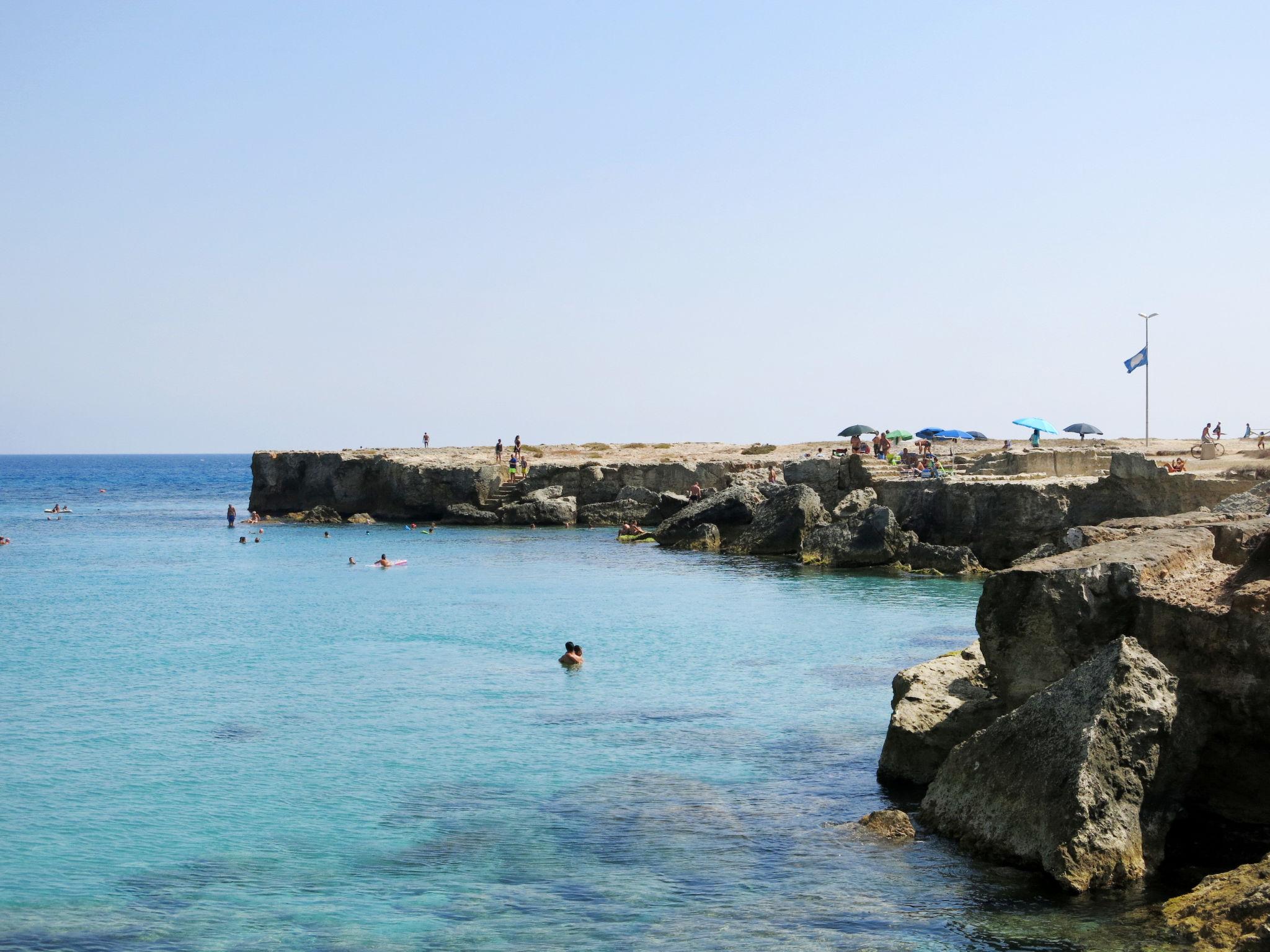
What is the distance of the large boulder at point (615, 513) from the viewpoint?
60.2m

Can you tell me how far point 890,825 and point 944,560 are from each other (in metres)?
26.5

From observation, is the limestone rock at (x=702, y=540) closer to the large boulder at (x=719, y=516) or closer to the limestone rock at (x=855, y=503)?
the large boulder at (x=719, y=516)

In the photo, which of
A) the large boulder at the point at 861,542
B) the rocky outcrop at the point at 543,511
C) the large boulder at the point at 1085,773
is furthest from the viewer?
the rocky outcrop at the point at 543,511

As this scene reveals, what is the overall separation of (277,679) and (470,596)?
493 inches

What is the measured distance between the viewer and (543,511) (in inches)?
2359

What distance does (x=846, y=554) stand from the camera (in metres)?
40.0

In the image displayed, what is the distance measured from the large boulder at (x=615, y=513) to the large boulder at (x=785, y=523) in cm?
1433

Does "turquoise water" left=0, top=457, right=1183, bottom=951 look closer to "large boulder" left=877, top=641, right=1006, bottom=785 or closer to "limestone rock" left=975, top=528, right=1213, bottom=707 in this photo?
"large boulder" left=877, top=641, right=1006, bottom=785

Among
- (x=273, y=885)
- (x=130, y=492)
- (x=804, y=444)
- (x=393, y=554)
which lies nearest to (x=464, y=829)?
(x=273, y=885)

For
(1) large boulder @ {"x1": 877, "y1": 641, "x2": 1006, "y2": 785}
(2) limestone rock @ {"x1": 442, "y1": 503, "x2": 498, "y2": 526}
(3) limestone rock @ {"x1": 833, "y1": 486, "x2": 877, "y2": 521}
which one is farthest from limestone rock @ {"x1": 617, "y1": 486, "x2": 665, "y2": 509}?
(1) large boulder @ {"x1": 877, "y1": 641, "x2": 1006, "y2": 785}

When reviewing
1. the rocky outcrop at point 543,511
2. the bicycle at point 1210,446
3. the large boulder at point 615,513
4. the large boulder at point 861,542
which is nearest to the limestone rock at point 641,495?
the large boulder at point 615,513

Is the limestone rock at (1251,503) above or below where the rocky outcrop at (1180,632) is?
above

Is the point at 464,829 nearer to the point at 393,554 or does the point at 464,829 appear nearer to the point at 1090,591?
the point at 1090,591

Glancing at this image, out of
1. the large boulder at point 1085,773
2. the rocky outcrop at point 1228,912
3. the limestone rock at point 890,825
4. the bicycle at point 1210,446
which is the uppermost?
the bicycle at point 1210,446
